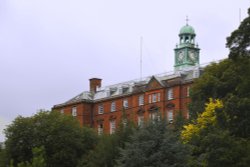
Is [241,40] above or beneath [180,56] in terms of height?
beneath

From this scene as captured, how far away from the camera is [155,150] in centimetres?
6694

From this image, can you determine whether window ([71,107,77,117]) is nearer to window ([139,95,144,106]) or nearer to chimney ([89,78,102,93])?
chimney ([89,78,102,93])

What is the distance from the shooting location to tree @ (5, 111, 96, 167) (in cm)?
9681

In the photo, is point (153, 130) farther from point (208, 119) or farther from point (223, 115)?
point (208, 119)

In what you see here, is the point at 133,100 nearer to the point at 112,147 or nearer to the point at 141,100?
the point at 141,100

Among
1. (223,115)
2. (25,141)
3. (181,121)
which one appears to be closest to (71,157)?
(25,141)

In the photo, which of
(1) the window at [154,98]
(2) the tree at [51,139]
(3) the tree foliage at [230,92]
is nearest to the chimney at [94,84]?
(1) the window at [154,98]

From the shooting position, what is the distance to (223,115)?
62.4 meters

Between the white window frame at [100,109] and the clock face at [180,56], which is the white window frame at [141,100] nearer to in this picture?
the white window frame at [100,109]

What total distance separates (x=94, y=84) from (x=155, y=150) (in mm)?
76326

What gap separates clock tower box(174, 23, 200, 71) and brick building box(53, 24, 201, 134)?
62.7ft

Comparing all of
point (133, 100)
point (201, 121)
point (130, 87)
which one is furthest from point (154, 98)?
point (201, 121)

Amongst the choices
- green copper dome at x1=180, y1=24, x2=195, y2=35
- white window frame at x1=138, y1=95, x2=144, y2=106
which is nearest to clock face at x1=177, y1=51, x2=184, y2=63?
green copper dome at x1=180, y1=24, x2=195, y2=35

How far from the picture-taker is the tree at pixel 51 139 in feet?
318
